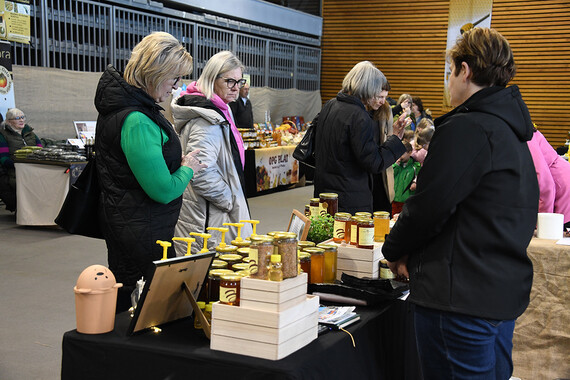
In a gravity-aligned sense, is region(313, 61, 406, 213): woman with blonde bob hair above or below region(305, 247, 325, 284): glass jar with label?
above

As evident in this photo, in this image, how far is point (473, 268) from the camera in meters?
1.72

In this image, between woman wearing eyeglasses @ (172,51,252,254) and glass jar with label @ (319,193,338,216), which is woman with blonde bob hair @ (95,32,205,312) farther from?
glass jar with label @ (319,193,338,216)

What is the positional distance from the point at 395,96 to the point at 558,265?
11.9 meters

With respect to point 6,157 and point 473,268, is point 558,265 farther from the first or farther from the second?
point 6,157

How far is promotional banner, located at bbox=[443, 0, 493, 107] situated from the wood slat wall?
0.41 feet

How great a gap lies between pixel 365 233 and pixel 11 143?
6.08 meters

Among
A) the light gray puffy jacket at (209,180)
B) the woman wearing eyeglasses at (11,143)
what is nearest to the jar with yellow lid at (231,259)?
the light gray puffy jacket at (209,180)

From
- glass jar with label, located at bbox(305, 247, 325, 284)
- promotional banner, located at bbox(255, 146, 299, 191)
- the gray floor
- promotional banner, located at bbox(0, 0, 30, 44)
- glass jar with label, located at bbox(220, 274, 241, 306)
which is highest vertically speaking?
promotional banner, located at bbox(0, 0, 30, 44)

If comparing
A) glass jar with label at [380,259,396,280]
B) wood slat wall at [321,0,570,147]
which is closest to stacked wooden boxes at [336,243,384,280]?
glass jar with label at [380,259,396,280]

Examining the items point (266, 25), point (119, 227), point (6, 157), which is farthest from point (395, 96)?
point (119, 227)

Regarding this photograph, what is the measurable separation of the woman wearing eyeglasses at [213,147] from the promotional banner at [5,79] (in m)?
5.25

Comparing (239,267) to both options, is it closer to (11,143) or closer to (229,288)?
(229,288)

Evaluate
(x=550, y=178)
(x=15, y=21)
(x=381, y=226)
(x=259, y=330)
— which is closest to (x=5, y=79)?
(x=15, y=21)

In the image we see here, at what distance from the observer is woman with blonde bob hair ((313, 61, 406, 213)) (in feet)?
11.2
